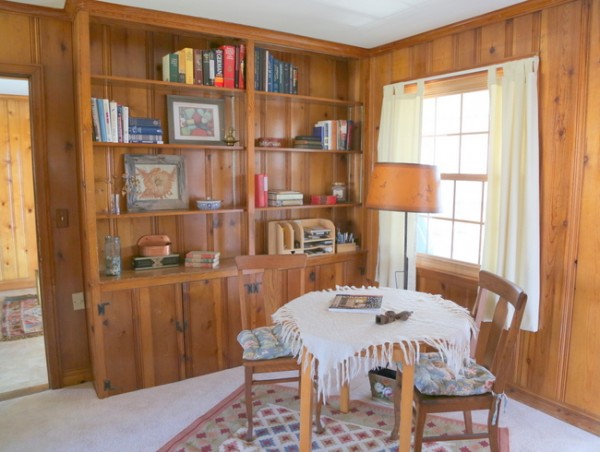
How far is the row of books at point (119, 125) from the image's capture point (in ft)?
9.06

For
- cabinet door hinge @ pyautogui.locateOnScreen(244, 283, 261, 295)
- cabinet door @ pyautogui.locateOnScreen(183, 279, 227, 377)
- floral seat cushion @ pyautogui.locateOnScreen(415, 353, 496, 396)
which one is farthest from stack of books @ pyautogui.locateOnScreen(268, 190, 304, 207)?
floral seat cushion @ pyautogui.locateOnScreen(415, 353, 496, 396)

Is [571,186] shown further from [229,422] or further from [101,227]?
[101,227]

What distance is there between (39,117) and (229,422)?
212 centimetres

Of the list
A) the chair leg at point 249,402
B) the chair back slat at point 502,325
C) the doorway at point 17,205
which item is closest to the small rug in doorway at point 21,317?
the doorway at point 17,205

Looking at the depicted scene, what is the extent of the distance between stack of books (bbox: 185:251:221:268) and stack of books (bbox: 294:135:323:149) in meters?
1.07

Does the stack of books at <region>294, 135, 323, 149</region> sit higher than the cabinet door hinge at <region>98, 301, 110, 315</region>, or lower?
higher

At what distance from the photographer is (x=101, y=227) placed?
9.87 ft

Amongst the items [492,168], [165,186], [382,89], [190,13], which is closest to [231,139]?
[165,186]

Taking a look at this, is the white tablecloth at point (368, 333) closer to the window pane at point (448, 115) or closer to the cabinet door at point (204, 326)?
the cabinet door at point (204, 326)

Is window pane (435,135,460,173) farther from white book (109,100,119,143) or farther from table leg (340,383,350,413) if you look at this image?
white book (109,100,119,143)

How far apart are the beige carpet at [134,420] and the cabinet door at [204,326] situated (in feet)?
0.43

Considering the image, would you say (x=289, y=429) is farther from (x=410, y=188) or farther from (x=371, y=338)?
(x=410, y=188)

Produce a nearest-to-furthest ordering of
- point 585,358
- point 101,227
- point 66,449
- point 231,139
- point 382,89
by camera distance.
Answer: point 66,449 < point 585,358 < point 101,227 < point 231,139 < point 382,89

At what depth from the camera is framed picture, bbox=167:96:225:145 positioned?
3121 mm
